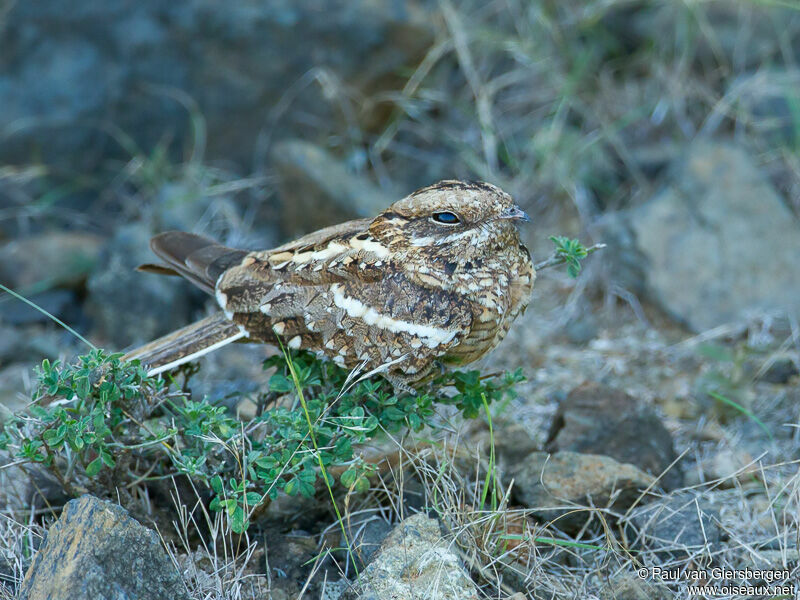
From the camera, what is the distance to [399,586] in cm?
223

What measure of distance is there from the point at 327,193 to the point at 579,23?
2080 mm

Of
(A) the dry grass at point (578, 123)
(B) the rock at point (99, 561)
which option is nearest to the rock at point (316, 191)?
(A) the dry grass at point (578, 123)

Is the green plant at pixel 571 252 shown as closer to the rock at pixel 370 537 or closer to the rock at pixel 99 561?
the rock at pixel 370 537

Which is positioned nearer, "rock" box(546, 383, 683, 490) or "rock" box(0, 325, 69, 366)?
"rock" box(546, 383, 683, 490)

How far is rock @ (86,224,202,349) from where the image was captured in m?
4.23

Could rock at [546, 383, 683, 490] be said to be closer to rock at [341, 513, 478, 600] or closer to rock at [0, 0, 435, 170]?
rock at [341, 513, 478, 600]

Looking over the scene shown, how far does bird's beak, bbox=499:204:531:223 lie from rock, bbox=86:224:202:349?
2.38 m

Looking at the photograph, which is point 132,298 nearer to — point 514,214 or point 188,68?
point 188,68

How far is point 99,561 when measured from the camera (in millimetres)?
2074

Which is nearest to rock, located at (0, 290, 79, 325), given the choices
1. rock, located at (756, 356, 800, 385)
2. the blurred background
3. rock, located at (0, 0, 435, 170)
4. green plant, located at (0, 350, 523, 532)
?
the blurred background

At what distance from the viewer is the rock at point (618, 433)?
9.80 ft

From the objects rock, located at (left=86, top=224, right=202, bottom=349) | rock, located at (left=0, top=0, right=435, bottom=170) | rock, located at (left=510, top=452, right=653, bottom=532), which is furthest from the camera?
rock, located at (left=0, top=0, right=435, bottom=170)

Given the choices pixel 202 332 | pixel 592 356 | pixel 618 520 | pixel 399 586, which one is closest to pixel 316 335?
→ pixel 202 332

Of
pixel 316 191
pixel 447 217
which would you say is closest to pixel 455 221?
pixel 447 217
